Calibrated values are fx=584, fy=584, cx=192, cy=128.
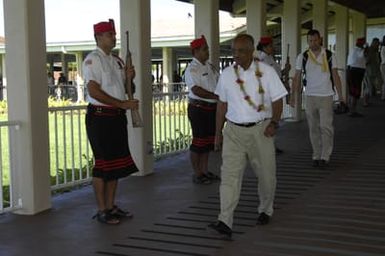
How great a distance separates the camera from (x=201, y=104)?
20.8 feet

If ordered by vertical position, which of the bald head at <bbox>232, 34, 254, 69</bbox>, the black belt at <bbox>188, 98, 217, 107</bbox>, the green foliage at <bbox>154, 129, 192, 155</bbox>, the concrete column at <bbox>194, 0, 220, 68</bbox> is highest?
the concrete column at <bbox>194, 0, 220, 68</bbox>

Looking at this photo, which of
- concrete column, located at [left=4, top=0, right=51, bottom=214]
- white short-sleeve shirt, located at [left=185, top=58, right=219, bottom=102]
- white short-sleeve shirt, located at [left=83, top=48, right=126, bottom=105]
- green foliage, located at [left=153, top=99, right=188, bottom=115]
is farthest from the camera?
green foliage, located at [left=153, top=99, right=188, bottom=115]

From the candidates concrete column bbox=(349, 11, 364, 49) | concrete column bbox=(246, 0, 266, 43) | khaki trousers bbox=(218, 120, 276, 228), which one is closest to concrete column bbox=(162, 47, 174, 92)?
concrete column bbox=(349, 11, 364, 49)

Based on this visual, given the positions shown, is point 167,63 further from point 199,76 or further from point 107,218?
point 107,218

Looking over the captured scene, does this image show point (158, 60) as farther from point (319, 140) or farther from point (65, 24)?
point (319, 140)

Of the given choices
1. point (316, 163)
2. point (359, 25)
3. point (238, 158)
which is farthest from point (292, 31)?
point (238, 158)

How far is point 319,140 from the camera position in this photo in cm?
734

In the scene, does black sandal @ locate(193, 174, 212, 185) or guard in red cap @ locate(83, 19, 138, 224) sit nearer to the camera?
guard in red cap @ locate(83, 19, 138, 224)

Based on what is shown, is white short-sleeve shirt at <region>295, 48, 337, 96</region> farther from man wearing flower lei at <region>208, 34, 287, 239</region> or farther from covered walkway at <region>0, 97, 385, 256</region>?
man wearing flower lei at <region>208, 34, 287, 239</region>

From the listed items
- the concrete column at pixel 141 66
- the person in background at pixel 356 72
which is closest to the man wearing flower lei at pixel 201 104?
the concrete column at pixel 141 66

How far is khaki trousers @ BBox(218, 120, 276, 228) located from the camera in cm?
444

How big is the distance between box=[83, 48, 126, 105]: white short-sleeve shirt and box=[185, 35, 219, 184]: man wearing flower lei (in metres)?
1.39

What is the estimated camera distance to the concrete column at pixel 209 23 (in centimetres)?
869

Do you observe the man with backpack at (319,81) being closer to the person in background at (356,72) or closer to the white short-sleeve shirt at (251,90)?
the white short-sleeve shirt at (251,90)
